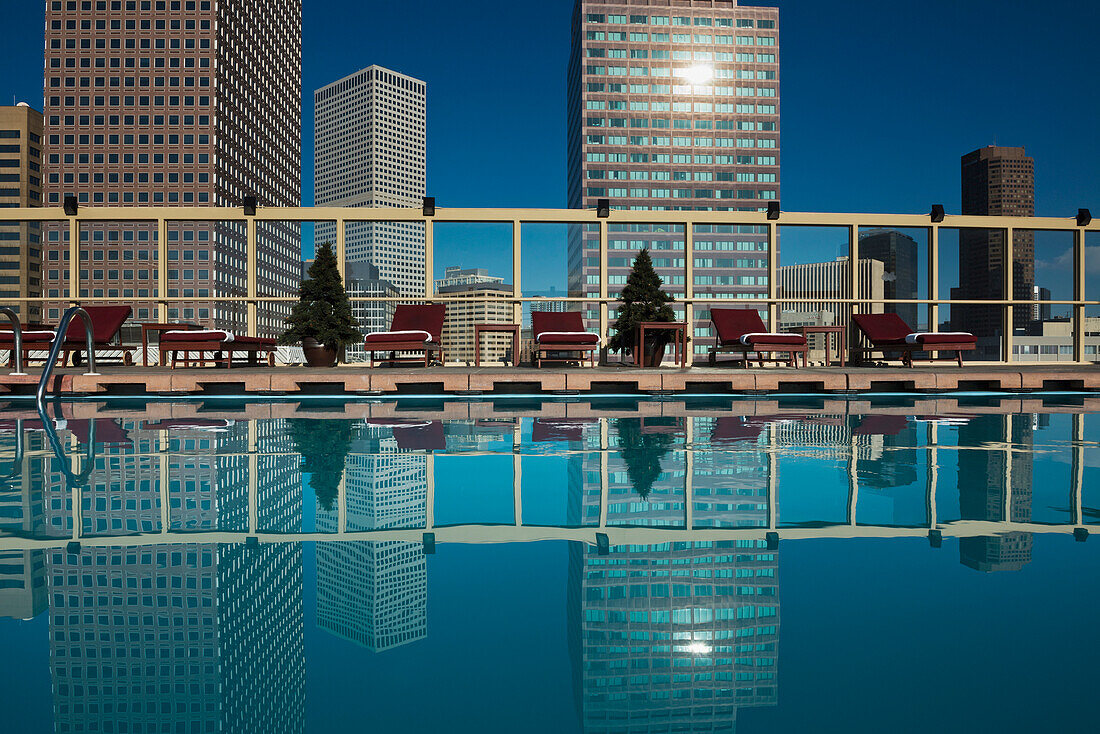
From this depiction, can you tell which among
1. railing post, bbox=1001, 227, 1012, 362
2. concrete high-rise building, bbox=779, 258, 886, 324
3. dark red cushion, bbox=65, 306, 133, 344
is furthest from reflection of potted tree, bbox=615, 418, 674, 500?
railing post, bbox=1001, 227, 1012, 362

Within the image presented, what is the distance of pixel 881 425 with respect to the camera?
436cm

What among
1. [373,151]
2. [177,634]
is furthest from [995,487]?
[373,151]

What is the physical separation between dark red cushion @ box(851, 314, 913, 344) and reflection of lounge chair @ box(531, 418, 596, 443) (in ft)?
17.7

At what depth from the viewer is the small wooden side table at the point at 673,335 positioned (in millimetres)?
7644

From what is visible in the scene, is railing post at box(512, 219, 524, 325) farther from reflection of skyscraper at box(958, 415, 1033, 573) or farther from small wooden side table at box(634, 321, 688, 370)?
reflection of skyscraper at box(958, 415, 1033, 573)

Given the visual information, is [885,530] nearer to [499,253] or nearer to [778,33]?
[499,253]

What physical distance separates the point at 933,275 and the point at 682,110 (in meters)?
90.7

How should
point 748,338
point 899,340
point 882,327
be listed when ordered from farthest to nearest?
1. point 882,327
2. point 899,340
3. point 748,338

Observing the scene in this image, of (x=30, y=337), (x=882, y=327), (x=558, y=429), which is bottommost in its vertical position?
(x=558, y=429)

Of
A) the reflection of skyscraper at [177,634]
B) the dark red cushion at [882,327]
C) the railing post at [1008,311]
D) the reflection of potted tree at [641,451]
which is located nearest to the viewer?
the reflection of skyscraper at [177,634]

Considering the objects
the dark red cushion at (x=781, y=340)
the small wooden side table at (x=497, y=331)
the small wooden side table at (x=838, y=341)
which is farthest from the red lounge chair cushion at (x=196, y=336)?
the small wooden side table at (x=838, y=341)

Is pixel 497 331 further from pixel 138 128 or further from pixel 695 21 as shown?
pixel 695 21

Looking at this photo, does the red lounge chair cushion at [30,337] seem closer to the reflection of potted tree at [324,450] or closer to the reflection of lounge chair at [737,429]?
the reflection of potted tree at [324,450]

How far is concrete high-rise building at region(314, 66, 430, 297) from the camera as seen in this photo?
165 m
